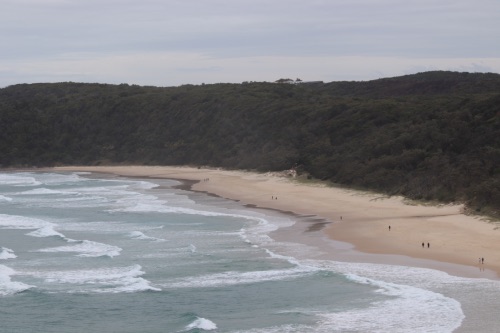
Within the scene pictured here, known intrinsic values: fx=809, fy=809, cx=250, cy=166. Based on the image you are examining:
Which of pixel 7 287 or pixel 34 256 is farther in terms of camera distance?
pixel 34 256

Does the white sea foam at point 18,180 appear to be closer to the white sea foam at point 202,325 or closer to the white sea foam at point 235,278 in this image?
the white sea foam at point 235,278

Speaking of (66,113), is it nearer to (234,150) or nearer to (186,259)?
(234,150)

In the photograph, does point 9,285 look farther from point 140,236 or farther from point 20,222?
point 20,222

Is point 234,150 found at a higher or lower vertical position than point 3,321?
higher

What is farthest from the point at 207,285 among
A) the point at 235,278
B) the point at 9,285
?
the point at 9,285

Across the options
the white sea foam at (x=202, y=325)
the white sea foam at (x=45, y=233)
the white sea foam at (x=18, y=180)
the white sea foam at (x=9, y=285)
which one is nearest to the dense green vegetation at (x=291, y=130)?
the white sea foam at (x=18, y=180)

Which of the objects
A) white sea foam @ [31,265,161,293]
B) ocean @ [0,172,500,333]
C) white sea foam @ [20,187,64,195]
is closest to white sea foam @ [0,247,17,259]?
ocean @ [0,172,500,333]

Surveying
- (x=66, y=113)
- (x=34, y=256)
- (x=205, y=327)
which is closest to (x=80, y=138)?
(x=66, y=113)

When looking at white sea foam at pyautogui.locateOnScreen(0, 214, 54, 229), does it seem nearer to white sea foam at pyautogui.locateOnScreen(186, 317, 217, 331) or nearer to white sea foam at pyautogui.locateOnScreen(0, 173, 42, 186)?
white sea foam at pyautogui.locateOnScreen(186, 317, 217, 331)
